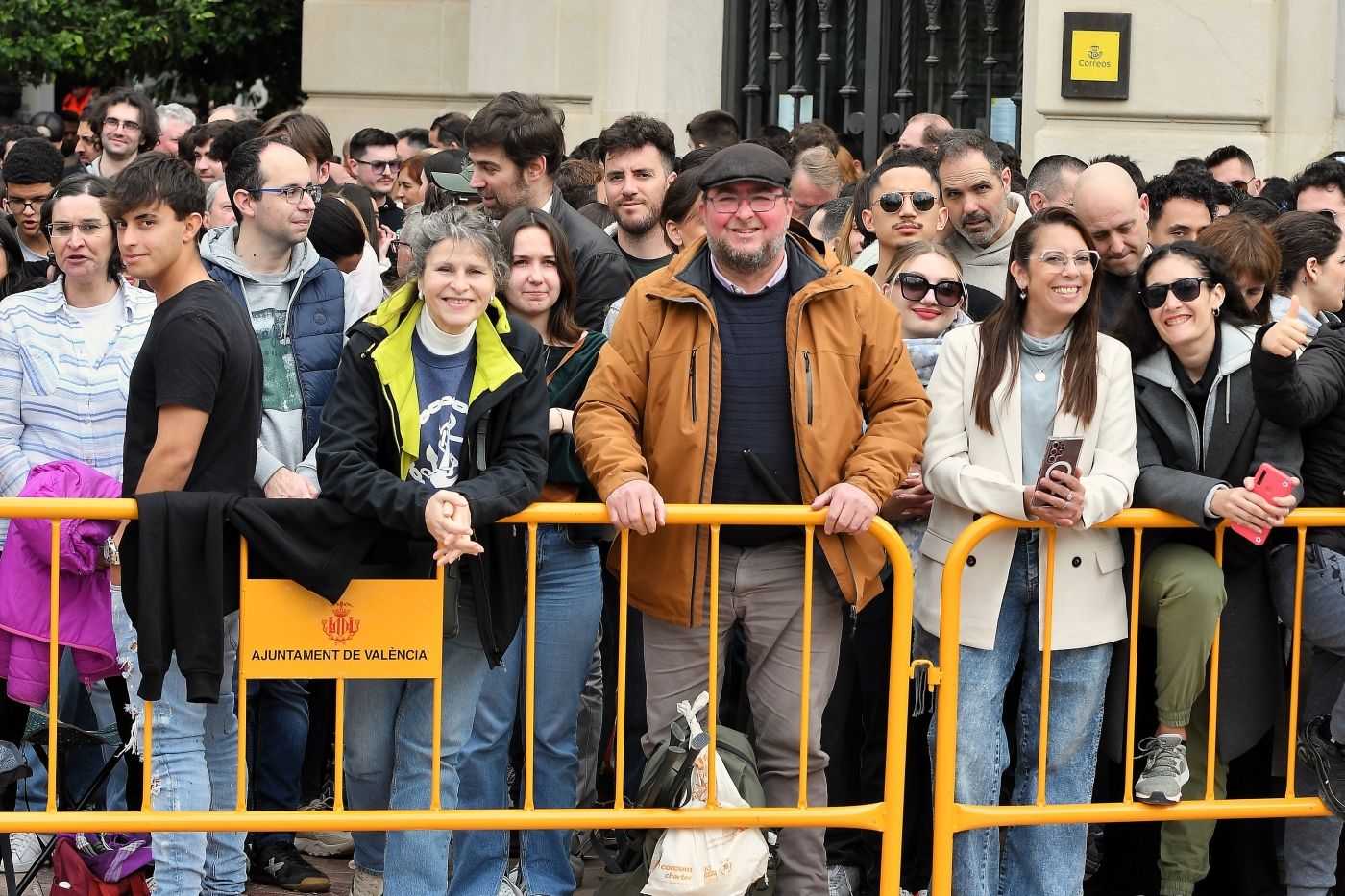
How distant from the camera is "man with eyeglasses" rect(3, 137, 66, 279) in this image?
8.38 metres

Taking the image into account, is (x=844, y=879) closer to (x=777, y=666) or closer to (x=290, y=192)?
(x=777, y=666)

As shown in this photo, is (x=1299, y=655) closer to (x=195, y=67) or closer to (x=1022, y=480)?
(x=1022, y=480)

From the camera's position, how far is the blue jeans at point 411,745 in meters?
5.26

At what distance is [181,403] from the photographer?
502 cm

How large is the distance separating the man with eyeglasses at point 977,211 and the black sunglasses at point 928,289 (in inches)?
39.5

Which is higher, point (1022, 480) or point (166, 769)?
point (1022, 480)

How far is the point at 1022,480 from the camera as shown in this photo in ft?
17.7

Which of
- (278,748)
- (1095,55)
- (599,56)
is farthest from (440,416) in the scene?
(599,56)

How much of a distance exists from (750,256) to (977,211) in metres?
1.92

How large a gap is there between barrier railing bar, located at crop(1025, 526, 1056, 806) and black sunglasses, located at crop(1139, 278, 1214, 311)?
77 centimetres

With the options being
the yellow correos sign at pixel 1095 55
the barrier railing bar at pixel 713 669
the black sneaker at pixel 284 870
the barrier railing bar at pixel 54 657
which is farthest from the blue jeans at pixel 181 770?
the yellow correos sign at pixel 1095 55

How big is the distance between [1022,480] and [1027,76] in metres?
5.52

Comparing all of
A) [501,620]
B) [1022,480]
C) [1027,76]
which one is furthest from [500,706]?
[1027,76]

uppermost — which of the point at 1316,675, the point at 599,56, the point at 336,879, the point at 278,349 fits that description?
the point at 599,56
